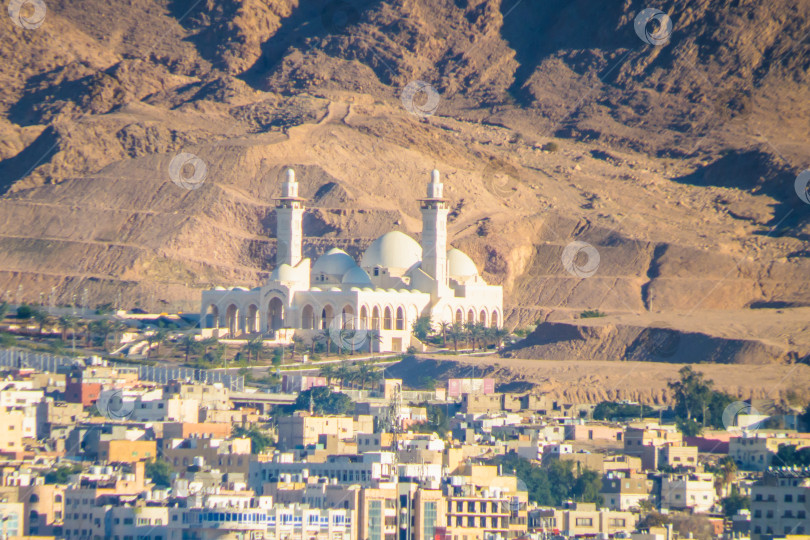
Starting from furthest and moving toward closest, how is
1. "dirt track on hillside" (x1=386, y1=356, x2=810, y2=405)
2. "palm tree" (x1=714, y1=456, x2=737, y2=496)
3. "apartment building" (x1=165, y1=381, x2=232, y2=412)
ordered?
1. "dirt track on hillside" (x1=386, y1=356, x2=810, y2=405)
2. "apartment building" (x1=165, y1=381, x2=232, y2=412)
3. "palm tree" (x1=714, y1=456, x2=737, y2=496)

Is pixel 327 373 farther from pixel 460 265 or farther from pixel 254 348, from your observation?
pixel 460 265

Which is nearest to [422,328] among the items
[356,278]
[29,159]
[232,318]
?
[356,278]

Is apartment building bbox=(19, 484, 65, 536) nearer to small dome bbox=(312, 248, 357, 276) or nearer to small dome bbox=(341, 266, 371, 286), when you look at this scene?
small dome bbox=(341, 266, 371, 286)

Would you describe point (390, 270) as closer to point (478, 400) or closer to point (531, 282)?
point (531, 282)

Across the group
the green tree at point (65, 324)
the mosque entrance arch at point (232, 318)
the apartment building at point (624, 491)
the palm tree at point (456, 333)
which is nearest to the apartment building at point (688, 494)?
the apartment building at point (624, 491)

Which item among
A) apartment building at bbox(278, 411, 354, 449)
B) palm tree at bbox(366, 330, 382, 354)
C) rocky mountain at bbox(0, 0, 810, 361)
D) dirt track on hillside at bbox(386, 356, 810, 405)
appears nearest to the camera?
apartment building at bbox(278, 411, 354, 449)

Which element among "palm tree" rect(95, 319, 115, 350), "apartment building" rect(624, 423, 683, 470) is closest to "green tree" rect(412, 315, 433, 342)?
"palm tree" rect(95, 319, 115, 350)

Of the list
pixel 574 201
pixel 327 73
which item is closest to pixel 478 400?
pixel 574 201
